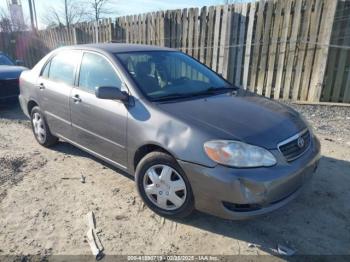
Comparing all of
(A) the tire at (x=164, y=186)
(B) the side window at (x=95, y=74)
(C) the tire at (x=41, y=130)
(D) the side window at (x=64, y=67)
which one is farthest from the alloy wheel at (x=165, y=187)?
(C) the tire at (x=41, y=130)

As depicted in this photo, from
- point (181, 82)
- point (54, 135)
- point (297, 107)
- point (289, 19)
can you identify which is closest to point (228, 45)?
point (289, 19)

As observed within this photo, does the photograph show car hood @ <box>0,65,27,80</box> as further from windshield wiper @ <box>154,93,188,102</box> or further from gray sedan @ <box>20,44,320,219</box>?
windshield wiper @ <box>154,93,188,102</box>

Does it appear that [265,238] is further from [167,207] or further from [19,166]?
[19,166]

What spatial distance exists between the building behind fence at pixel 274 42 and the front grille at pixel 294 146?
13.2 feet

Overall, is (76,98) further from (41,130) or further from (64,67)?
(41,130)

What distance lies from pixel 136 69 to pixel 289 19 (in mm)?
4660

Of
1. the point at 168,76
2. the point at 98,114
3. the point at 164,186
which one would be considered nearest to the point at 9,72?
the point at 98,114

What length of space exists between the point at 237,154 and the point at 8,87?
6854mm

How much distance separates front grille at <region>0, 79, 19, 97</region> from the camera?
23.9ft

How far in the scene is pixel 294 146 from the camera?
2846 mm

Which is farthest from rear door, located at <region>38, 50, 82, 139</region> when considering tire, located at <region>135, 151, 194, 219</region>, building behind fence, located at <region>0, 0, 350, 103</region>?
building behind fence, located at <region>0, 0, 350, 103</region>

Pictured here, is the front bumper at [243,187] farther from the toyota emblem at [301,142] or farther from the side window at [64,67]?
the side window at [64,67]

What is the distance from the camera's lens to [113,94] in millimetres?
3094

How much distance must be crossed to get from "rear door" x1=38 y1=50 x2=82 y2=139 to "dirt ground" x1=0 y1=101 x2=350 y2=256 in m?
0.61
